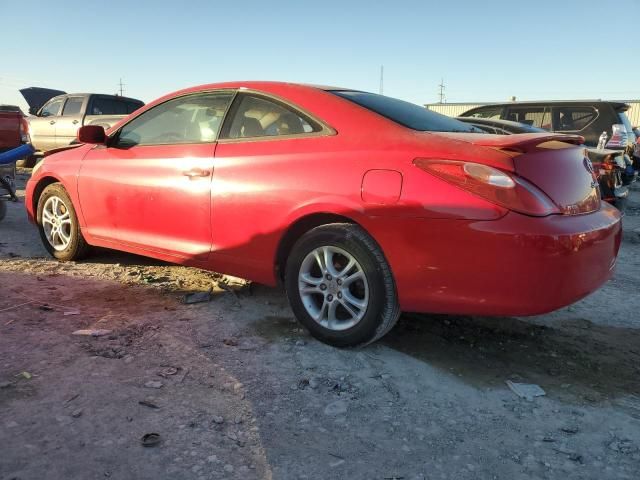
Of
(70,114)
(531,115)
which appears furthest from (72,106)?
(531,115)

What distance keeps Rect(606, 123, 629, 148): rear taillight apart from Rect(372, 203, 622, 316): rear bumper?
20.3 ft

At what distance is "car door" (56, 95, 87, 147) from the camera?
1253 centimetres

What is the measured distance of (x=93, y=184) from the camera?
14.2 feet

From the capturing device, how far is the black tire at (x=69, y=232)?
4617mm

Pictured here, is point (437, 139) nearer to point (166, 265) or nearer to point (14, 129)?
point (166, 265)

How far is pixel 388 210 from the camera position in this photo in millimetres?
2783

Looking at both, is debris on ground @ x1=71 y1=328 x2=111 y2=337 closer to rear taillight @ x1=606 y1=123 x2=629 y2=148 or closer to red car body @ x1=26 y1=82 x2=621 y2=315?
red car body @ x1=26 y1=82 x2=621 y2=315

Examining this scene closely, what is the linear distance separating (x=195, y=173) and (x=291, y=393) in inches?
68.1

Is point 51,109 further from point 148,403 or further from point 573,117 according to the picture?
point 148,403

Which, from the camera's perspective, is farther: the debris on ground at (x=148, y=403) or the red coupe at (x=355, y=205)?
the red coupe at (x=355, y=205)

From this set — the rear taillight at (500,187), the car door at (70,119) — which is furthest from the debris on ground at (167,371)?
the car door at (70,119)

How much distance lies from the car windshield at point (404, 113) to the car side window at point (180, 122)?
881mm

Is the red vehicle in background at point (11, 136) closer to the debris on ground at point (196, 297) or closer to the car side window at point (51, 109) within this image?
the debris on ground at point (196, 297)

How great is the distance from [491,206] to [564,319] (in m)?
1.70
